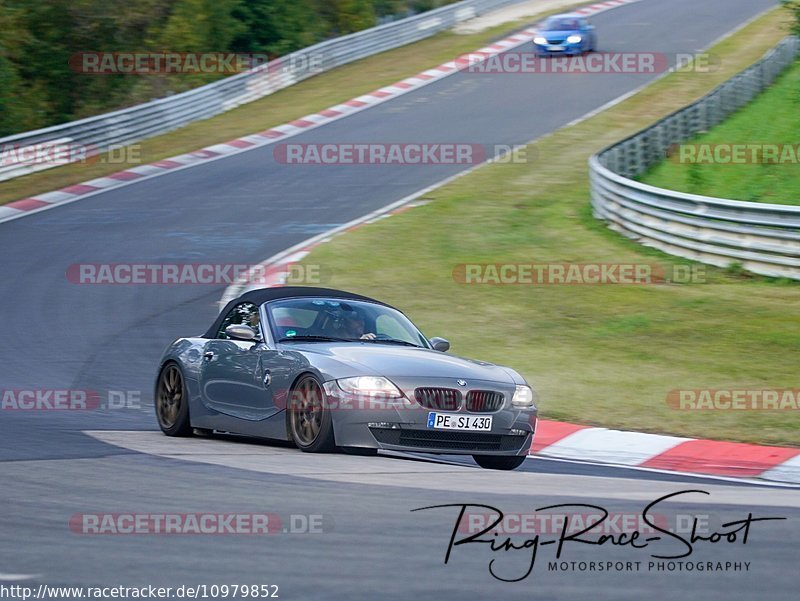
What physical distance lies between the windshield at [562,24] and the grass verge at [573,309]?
13.6 m

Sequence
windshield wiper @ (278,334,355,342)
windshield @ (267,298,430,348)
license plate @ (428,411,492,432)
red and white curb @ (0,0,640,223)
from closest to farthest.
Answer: license plate @ (428,411,492,432), windshield wiper @ (278,334,355,342), windshield @ (267,298,430,348), red and white curb @ (0,0,640,223)

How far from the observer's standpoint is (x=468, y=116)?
34.7m

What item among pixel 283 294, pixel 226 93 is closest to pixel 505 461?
pixel 283 294

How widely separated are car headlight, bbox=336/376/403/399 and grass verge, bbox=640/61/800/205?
1518 centimetres

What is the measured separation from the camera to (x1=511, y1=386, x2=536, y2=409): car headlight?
9.45 metres

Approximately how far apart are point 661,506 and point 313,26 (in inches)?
1614

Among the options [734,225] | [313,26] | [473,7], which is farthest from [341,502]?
[473,7]

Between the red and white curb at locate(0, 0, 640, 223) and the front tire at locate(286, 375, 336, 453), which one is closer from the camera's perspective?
the front tire at locate(286, 375, 336, 453)

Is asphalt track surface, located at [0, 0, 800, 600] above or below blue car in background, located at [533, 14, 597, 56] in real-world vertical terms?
above

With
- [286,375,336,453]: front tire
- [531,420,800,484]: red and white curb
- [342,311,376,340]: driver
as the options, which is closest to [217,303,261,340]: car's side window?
[342,311,376,340]: driver

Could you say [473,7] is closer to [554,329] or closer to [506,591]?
[554,329]

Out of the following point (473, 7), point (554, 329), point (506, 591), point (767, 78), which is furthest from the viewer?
point (473, 7)

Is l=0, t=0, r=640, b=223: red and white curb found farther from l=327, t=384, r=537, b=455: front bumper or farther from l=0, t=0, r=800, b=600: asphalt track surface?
l=327, t=384, r=537, b=455: front bumper

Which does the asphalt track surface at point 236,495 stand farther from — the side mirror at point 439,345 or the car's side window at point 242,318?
the side mirror at point 439,345
